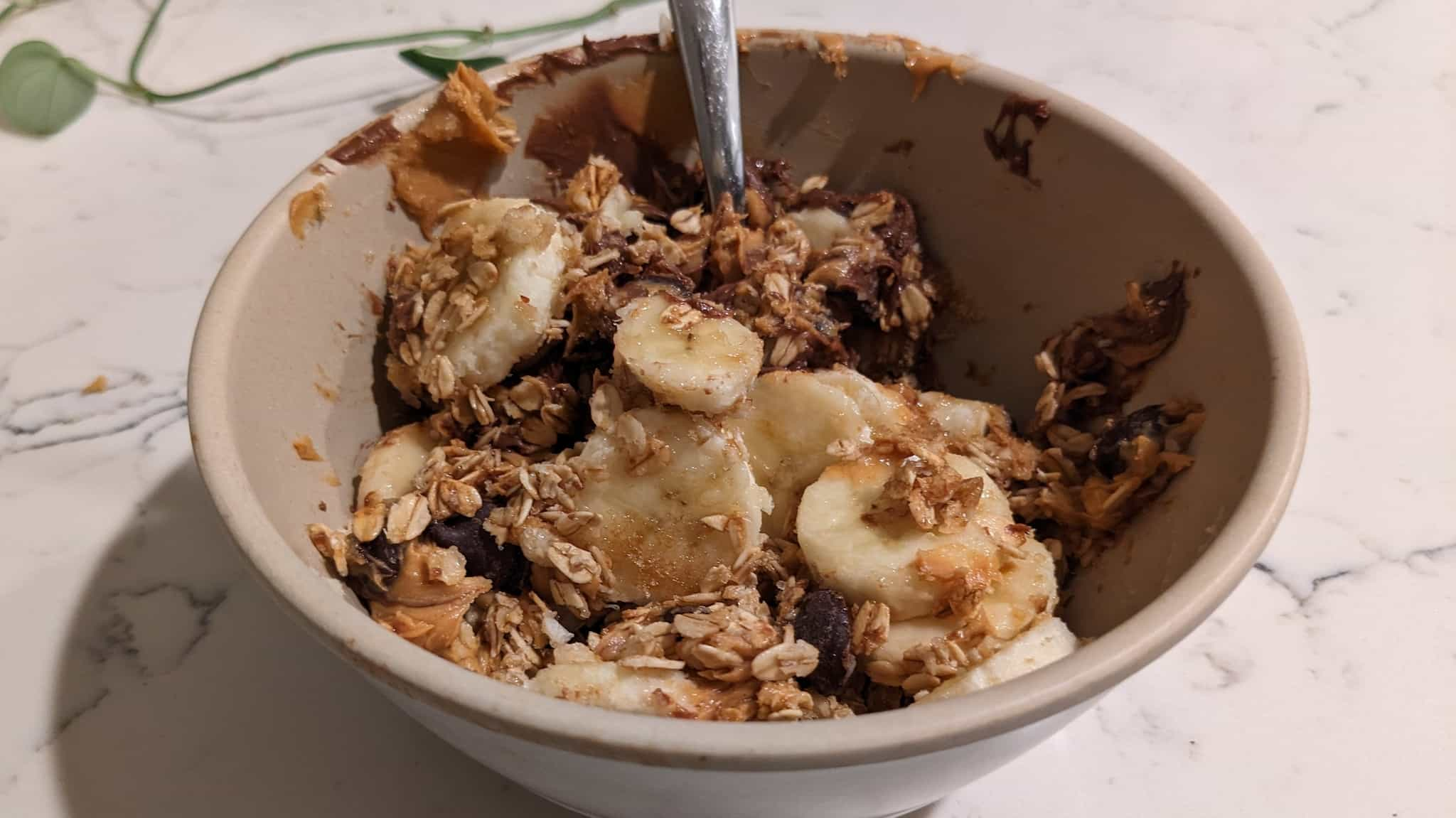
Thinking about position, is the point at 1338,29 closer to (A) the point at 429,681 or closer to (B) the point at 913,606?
(B) the point at 913,606

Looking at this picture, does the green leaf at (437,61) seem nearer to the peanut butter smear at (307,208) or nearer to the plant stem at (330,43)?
the plant stem at (330,43)

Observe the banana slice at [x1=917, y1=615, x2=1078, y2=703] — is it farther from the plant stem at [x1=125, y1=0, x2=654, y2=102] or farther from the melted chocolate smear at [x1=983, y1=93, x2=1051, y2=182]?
the plant stem at [x1=125, y1=0, x2=654, y2=102]

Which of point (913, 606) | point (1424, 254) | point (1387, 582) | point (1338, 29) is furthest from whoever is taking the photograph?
point (1338, 29)

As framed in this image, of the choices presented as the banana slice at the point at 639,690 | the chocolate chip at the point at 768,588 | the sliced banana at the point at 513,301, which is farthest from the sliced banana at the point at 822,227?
the banana slice at the point at 639,690

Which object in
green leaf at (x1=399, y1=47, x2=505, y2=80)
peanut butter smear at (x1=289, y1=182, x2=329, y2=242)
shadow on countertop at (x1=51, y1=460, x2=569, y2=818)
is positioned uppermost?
peanut butter smear at (x1=289, y1=182, x2=329, y2=242)

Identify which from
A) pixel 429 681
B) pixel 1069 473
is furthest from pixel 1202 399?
pixel 429 681

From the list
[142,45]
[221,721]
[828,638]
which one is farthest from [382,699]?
[142,45]

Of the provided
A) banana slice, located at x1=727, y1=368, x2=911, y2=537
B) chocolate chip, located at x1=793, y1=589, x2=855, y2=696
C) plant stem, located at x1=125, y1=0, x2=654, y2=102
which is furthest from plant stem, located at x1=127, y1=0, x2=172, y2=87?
chocolate chip, located at x1=793, y1=589, x2=855, y2=696
